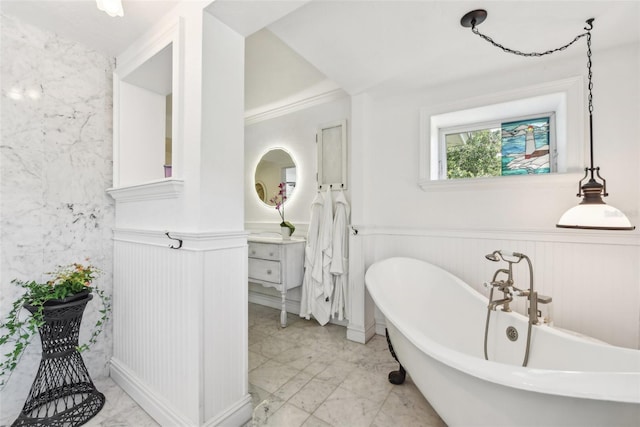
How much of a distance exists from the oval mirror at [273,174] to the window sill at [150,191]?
1608 millimetres

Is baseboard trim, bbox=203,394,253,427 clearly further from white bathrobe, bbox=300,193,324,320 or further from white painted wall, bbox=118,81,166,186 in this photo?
white painted wall, bbox=118,81,166,186

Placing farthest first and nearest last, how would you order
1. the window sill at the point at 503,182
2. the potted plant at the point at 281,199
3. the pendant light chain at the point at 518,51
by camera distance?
the potted plant at the point at 281,199 < the window sill at the point at 503,182 < the pendant light chain at the point at 518,51

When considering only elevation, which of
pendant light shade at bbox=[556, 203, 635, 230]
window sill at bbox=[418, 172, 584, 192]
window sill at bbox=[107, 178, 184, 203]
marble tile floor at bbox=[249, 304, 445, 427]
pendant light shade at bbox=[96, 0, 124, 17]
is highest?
pendant light shade at bbox=[96, 0, 124, 17]

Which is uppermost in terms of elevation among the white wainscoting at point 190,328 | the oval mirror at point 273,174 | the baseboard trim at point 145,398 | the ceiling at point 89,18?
the ceiling at point 89,18

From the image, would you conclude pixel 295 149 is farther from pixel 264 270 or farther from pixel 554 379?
pixel 554 379

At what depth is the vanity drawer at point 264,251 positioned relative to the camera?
2531mm

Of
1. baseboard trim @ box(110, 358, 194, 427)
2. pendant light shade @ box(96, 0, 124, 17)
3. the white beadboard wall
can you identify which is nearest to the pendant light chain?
the white beadboard wall

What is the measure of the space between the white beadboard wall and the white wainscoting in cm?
141

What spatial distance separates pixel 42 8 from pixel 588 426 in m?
2.78

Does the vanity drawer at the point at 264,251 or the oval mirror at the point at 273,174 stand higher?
the oval mirror at the point at 273,174

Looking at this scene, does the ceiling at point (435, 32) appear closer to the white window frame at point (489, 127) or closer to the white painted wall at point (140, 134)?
the white window frame at point (489, 127)

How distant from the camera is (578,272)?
5.50 ft

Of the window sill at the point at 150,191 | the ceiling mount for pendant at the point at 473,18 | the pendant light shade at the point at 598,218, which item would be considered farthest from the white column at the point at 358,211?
the window sill at the point at 150,191

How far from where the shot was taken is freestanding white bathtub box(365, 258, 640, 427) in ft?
2.25
